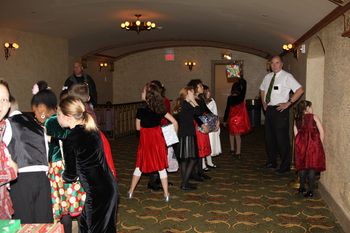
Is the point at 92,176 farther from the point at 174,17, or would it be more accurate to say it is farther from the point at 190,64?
the point at 190,64

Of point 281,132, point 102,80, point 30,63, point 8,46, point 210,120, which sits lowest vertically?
point 281,132

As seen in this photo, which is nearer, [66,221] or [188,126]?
[66,221]

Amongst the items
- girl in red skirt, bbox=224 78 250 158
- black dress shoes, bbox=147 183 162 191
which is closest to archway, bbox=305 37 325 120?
girl in red skirt, bbox=224 78 250 158

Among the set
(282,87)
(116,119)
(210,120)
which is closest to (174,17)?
(116,119)

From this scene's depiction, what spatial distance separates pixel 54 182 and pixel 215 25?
308 inches

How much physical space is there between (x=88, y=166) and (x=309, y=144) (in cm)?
321

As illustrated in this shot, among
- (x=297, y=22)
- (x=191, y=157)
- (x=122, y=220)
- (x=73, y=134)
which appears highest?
(x=297, y=22)

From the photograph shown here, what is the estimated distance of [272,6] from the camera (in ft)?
19.7

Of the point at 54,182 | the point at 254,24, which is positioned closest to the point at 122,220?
the point at 54,182

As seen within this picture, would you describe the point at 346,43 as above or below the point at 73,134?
above

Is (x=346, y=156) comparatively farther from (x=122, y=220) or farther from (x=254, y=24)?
(x=254, y=24)

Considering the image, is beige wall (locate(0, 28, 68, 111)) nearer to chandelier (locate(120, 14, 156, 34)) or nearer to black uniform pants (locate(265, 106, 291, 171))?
chandelier (locate(120, 14, 156, 34))

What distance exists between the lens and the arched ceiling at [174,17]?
623 centimetres

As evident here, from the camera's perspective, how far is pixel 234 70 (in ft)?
53.7
